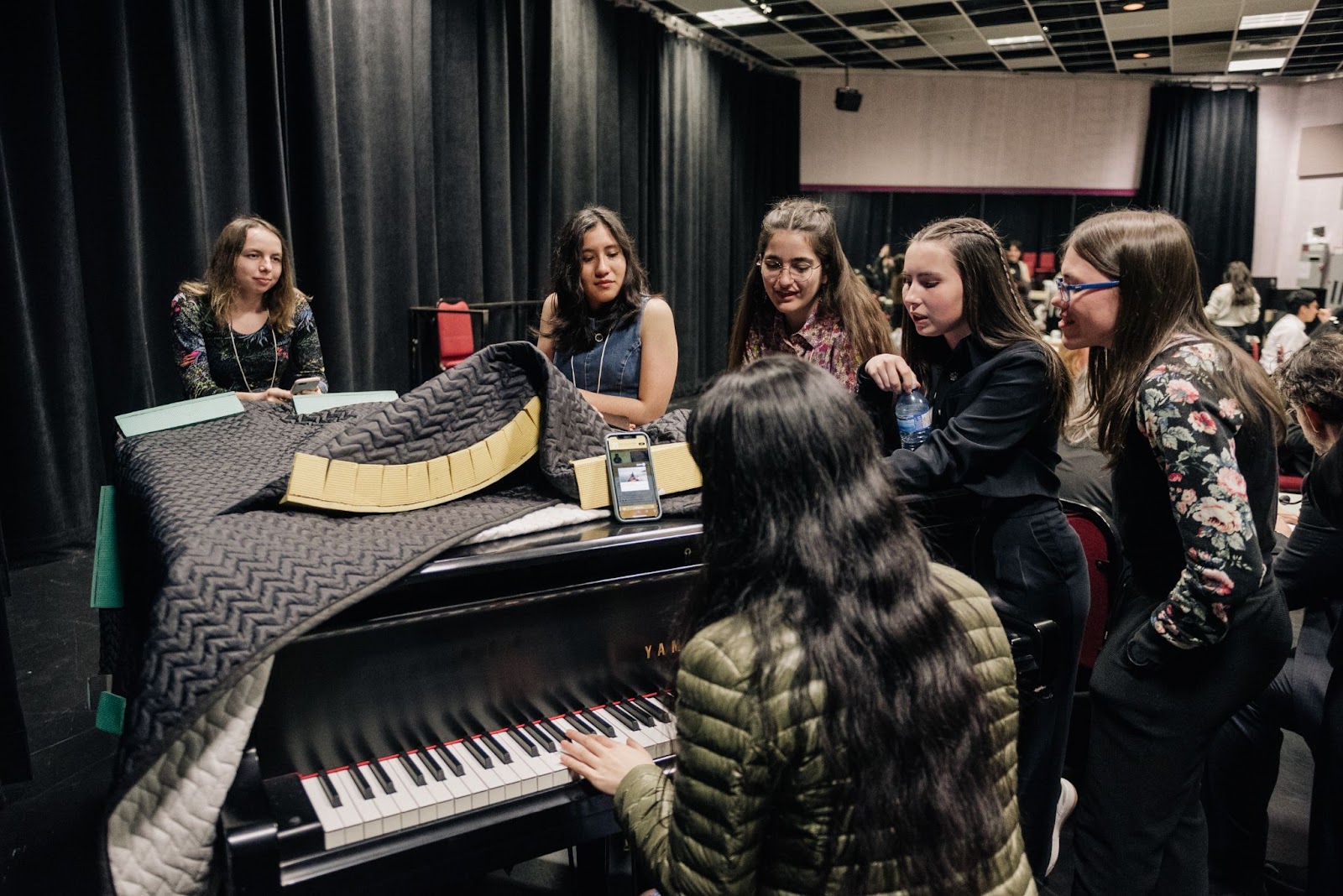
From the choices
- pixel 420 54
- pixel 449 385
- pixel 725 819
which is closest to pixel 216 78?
pixel 420 54

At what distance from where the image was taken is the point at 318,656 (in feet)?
4.16

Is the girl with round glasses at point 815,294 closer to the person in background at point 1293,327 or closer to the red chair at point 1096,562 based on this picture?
the red chair at point 1096,562

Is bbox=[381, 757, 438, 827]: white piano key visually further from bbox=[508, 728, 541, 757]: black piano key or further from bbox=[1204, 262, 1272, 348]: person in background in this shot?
bbox=[1204, 262, 1272, 348]: person in background

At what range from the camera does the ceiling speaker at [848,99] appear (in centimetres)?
1139

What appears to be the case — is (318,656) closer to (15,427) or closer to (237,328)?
(237,328)

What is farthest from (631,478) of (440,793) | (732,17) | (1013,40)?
(1013,40)

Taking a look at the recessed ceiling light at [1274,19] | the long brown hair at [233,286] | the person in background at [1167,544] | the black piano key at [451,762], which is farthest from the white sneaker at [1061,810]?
the recessed ceiling light at [1274,19]

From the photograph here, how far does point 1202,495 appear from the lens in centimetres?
151

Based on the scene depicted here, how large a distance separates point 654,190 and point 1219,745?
26.1 ft

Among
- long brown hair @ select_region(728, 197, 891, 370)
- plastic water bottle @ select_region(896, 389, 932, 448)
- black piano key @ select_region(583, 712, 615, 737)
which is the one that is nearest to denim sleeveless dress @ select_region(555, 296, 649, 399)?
long brown hair @ select_region(728, 197, 891, 370)

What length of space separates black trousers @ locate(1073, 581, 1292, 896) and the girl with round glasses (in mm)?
909

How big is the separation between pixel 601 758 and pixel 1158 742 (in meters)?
1.03

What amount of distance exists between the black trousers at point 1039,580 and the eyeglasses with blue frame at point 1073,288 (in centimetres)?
40

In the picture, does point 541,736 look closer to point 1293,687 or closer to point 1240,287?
point 1293,687
